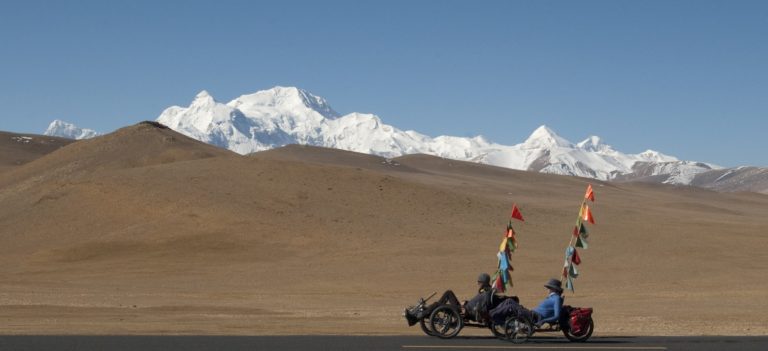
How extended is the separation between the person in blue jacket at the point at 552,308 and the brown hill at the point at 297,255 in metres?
3.01

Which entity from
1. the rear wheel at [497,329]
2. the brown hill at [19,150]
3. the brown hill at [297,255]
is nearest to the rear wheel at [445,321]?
the rear wheel at [497,329]

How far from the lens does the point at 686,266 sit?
154ft

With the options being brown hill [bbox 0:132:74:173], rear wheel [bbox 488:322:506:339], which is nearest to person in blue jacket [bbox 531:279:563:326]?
rear wheel [bbox 488:322:506:339]

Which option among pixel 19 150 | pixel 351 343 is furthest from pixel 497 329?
pixel 19 150

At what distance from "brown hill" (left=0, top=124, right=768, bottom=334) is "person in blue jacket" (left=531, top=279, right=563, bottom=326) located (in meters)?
3.01

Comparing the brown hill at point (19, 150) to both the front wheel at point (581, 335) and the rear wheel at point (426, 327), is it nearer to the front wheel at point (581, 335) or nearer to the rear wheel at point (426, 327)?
the rear wheel at point (426, 327)

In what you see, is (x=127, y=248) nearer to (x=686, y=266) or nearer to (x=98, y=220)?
(x=98, y=220)

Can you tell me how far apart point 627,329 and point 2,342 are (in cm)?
1213

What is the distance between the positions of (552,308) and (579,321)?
51 centimetres

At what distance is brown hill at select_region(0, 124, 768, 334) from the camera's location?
2598 cm

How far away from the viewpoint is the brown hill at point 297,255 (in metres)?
26.0

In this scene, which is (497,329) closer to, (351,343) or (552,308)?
(552,308)

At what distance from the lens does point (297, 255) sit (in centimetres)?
4981

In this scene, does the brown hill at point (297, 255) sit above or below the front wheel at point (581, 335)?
above
